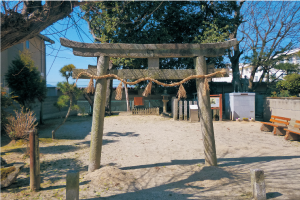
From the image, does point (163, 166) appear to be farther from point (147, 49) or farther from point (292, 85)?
point (292, 85)

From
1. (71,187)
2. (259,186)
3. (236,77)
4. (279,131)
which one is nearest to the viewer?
(71,187)

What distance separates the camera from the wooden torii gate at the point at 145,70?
4.33 metres

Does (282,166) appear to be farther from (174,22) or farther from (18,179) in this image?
(174,22)

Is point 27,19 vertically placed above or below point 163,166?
above

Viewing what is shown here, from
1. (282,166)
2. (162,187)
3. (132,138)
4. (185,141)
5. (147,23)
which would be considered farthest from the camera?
(147,23)

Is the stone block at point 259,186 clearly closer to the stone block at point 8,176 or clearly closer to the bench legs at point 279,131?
the stone block at point 8,176

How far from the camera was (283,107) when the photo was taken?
11.2 meters

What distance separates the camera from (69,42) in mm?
4141

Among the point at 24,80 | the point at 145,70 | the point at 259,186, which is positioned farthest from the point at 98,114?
the point at 24,80

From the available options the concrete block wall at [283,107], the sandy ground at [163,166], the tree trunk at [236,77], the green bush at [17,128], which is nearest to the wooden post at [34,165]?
the sandy ground at [163,166]

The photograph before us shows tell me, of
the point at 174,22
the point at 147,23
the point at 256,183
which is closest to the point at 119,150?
the point at 256,183

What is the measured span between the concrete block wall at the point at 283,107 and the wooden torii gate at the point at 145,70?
797 centimetres

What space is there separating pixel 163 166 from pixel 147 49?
9.15 ft

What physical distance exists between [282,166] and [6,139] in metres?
9.07
